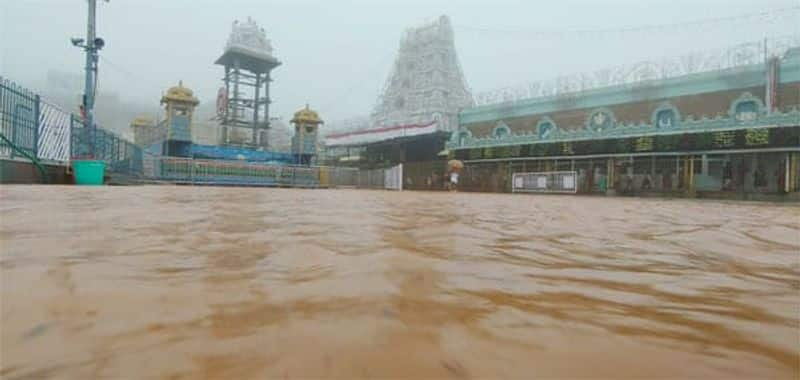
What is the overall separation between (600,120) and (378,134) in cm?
1532

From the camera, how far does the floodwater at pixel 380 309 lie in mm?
891

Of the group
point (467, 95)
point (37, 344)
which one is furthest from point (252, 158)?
point (37, 344)

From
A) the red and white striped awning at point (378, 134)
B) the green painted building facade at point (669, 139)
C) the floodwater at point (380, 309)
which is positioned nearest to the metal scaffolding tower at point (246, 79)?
the red and white striped awning at point (378, 134)

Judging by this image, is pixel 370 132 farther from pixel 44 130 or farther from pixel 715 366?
pixel 715 366

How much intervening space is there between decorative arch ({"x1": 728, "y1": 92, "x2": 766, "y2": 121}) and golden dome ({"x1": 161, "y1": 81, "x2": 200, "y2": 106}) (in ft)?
91.8

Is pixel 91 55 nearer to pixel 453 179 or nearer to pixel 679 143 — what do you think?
pixel 453 179

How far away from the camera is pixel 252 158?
1169 inches

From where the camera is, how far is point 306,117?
3095cm

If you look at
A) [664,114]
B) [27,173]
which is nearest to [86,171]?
[27,173]

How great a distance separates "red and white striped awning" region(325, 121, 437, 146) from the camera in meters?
29.3

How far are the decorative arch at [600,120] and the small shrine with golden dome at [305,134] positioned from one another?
690 inches

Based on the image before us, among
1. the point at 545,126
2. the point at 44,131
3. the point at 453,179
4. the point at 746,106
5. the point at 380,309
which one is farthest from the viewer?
the point at 545,126

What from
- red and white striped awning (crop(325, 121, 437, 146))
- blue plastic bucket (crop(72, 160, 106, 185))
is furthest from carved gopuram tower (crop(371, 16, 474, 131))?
blue plastic bucket (crop(72, 160, 106, 185))

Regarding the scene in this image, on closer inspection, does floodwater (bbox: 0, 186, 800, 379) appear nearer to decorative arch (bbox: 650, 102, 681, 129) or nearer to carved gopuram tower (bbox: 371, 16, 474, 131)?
decorative arch (bbox: 650, 102, 681, 129)
